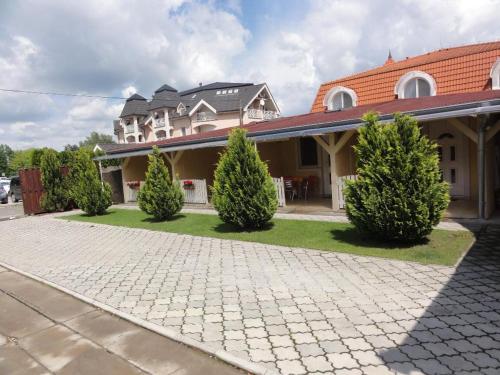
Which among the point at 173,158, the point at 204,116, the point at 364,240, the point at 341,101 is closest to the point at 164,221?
the point at 173,158

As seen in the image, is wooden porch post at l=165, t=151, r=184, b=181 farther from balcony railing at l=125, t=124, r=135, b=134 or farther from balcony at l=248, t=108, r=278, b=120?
balcony railing at l=125, t=124, r=135, b=134

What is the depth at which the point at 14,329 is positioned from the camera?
4.60m

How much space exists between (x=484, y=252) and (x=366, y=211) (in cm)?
203

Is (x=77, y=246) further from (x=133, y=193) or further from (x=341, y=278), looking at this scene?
(x=133, y=193)

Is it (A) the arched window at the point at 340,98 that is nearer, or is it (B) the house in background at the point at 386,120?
(B) the house in background at the point at 386,120

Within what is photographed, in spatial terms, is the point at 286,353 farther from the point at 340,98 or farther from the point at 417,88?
the point at 340,98

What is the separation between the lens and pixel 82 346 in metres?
3.97

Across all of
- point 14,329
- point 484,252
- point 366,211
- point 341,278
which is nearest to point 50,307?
point 14,329

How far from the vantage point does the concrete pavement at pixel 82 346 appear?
347 centimetres

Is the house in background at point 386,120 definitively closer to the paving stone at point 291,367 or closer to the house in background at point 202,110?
the paving stone at point 291,367

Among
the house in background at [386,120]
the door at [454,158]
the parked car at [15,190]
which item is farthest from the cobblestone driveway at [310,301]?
the parked car at [15,190]

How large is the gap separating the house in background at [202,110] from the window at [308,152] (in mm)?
22533

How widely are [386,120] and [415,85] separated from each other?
31.3ft

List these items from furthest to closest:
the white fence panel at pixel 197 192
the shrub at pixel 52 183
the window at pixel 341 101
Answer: the window at pixel 341 101 < the shrub at pixel 52 183 < the white fence panel at pixel 197 192
